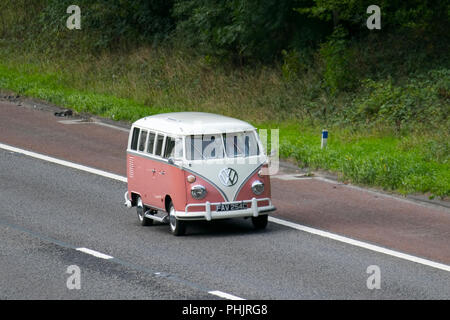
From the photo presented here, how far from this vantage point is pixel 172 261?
16.4 m

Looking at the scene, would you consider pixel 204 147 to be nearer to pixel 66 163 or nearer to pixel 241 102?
pixel 66 163

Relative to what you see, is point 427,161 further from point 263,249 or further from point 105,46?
Result: point 105,46

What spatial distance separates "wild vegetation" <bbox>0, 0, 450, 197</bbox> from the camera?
24.6 m

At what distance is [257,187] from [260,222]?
90cm

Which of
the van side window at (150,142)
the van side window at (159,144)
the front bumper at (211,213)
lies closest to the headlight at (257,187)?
the front bumper at (211,213)

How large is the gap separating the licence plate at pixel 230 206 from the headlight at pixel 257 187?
0.33m

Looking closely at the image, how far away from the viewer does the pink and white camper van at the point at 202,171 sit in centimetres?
1777

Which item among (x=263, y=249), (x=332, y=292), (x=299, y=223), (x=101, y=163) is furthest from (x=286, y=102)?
(x=332, y=292)

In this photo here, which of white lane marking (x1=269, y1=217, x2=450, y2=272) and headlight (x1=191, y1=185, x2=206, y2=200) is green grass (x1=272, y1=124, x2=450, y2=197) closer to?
white lane marking (x1=269, y1=217, x2=450, y2=272)

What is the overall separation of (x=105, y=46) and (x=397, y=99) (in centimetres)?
1543

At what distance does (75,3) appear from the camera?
42.9 metres

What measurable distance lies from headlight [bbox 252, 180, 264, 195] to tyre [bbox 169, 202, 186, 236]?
1420 millimetres

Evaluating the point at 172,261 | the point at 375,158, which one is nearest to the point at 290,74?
the point at 375,158

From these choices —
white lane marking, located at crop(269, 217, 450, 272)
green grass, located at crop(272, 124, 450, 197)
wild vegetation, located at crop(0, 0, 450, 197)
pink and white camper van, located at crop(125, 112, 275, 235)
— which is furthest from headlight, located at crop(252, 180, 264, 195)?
wild vegetation, located at crop(0, 0, 450, 197)
